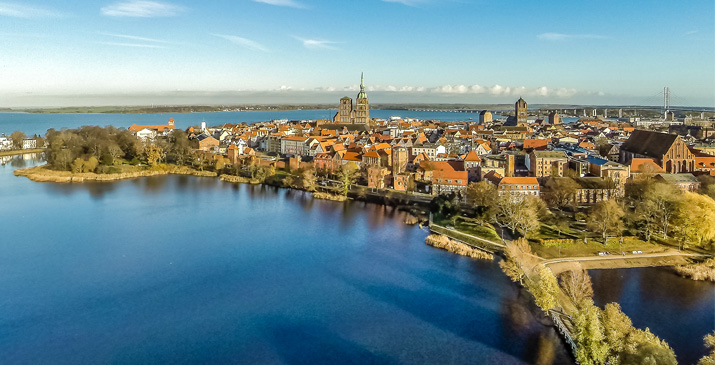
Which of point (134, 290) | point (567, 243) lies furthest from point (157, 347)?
point (567, 243)

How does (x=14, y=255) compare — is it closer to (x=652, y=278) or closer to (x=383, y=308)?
(x=383, y=308)

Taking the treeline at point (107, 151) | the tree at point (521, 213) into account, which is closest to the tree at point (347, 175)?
the tree at point (521, 213)

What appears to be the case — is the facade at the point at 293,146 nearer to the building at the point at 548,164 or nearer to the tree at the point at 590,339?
the building at the point at 548,164

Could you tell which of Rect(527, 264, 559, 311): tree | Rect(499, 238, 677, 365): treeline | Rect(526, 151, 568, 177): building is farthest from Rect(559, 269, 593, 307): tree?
Rect(526, 151, 568, 177): building

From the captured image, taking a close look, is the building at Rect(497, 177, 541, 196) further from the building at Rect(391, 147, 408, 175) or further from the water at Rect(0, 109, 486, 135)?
the water at Rect(0, 109, 486, 135)

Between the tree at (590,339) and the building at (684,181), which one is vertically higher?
the building at (684,181)

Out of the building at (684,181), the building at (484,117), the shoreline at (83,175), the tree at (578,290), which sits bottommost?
the tree at (578,290)

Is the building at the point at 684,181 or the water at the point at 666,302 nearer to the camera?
the water at the point at 666,302
